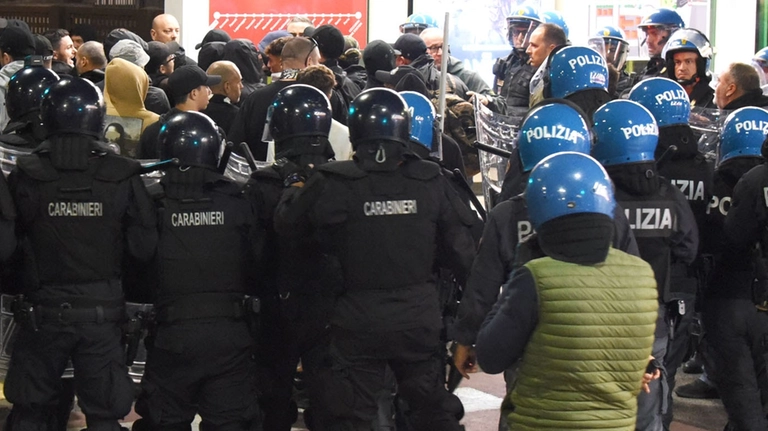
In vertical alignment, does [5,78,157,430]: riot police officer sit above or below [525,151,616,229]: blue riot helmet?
below

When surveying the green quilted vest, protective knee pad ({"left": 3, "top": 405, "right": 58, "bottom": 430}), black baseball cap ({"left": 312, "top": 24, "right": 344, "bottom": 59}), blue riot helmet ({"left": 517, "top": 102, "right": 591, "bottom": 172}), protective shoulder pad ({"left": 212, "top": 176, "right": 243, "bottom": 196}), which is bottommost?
protective knee pad ({"left": 3, "top": 405, "right": 58, "bottom": 430})

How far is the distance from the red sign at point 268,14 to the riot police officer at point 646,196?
28.9 ft

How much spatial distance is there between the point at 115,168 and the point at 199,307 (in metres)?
0.74

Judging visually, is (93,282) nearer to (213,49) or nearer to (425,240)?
(425,240)

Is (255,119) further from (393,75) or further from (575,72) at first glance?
(575,72)

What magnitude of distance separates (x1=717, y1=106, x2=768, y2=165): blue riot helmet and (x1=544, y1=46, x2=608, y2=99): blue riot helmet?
72 cm

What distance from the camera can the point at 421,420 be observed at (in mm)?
5371

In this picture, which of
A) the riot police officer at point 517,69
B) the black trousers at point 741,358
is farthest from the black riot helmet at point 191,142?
the riot police officer at point 517,69

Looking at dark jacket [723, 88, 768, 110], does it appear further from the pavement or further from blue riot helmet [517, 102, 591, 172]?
blue riot helmet [517, 102, 591, 172]

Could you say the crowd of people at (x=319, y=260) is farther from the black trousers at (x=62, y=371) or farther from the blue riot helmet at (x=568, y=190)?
the blue riot helmet at (x=568, y=190)

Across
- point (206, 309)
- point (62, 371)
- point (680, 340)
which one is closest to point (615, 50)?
point (680, 340)

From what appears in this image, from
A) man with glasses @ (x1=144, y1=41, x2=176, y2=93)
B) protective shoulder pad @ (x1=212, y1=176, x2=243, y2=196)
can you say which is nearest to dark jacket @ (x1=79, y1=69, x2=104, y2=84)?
man with glasses @ (x1=144, y1=41, x2=176, y2=93)

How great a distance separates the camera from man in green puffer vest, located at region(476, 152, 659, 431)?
3.68m

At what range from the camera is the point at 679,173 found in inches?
238
